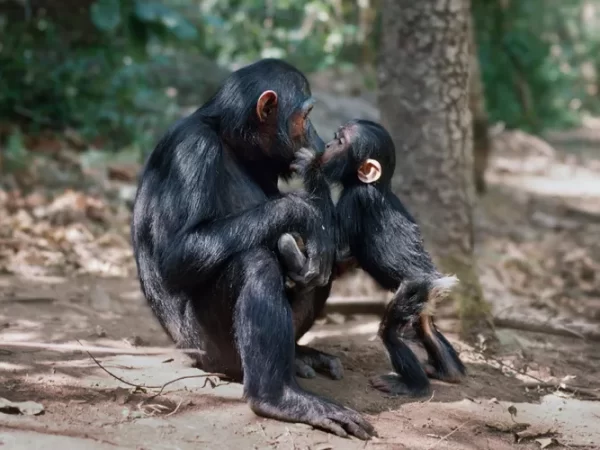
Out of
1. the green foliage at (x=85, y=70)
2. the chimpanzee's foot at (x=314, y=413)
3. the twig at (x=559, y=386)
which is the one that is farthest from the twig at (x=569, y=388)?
the green foliage at (x=85, y=70)

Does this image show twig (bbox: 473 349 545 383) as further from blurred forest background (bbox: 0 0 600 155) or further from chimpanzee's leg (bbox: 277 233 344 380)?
blurred forest background (bbox: 0 0 600 155)

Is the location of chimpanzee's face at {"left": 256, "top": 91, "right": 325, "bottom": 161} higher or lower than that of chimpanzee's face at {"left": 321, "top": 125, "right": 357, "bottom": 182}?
higher

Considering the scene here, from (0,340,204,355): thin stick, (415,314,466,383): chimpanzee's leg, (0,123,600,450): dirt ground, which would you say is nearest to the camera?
(0,340,204,355): thin stick

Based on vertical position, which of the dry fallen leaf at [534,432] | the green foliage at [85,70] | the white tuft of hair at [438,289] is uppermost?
the green foliage at [85,70]

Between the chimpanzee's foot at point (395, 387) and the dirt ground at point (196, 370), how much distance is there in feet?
0.20

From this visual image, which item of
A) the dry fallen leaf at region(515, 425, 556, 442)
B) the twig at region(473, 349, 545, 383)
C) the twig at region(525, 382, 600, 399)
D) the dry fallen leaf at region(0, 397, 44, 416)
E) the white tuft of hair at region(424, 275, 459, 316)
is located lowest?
the twig at region(525, 382, 600, 399)

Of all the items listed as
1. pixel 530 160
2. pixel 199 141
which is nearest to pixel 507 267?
pixel 199 141

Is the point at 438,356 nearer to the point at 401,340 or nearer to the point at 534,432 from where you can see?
the point at 401,340

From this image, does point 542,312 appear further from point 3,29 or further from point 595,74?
point 595,74

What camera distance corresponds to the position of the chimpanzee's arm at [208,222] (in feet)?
12.4

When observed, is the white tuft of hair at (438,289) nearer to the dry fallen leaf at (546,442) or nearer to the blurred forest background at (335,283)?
the blurred forest background at (335,283)

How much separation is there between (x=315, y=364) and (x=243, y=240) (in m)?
1.01

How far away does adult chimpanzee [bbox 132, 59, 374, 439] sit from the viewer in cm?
370

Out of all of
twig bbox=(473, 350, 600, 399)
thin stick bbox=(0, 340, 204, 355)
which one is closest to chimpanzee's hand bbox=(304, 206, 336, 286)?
thin stick bbox=(0, 340, 204, 355)
